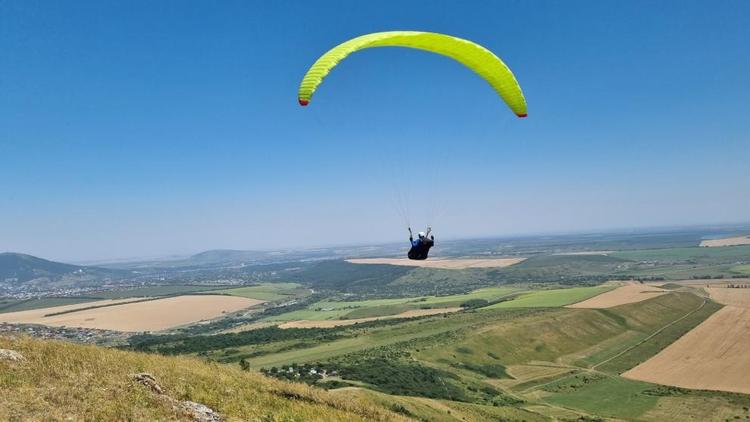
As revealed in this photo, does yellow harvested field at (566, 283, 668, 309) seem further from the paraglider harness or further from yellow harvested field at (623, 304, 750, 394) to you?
the paraglider harness

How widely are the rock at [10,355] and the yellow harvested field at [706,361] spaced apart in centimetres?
6655

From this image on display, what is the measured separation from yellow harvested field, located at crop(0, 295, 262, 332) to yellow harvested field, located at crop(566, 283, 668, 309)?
119357mm

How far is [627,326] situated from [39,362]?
103 meters

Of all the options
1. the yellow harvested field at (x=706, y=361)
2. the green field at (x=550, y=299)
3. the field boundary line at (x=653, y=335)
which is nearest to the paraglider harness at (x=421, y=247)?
the yellow harvested field at (x=706, y=361)

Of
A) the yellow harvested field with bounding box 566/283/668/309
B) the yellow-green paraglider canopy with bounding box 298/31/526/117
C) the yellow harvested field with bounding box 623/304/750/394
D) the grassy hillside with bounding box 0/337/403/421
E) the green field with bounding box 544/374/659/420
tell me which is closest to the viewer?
the grassy hillside with bounding box 0/337/403/421

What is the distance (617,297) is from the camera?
4857 inches

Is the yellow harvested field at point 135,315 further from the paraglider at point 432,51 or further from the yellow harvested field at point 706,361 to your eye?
the paraglider at point 432,51

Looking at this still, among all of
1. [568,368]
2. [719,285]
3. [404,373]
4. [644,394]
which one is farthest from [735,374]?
[719,285]

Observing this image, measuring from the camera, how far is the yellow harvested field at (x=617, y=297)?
111312mm

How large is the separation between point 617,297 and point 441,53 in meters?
123

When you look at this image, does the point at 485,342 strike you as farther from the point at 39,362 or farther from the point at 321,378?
the point at 39,362

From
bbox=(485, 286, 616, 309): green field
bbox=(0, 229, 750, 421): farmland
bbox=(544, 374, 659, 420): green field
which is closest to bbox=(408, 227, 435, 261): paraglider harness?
bbox=(0, 229, 750, 421): farmland

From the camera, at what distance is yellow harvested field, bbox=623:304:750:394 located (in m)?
57.2

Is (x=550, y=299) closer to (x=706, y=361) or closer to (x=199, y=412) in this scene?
(x=706, y=361)
